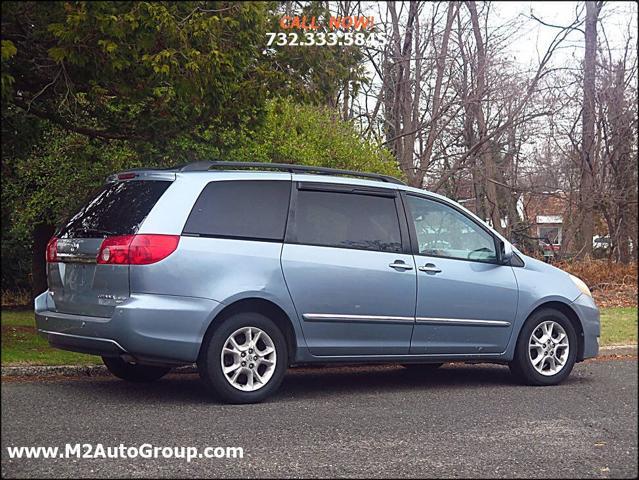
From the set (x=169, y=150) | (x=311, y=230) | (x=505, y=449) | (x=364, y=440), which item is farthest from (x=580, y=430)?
(x=169, y=150)

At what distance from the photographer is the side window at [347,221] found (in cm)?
780

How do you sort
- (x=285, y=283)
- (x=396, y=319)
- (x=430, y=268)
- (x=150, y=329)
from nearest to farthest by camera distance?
1. (x=150, y=329)
2. (x=285, y=283)
3. (x=396, y=319)
4. (x=430, y=268)

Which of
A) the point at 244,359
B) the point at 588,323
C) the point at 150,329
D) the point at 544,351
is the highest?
the point at 150,329

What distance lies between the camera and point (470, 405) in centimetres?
755

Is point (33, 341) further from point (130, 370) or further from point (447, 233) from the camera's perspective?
point (447, 233)

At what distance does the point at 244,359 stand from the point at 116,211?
5.07ft

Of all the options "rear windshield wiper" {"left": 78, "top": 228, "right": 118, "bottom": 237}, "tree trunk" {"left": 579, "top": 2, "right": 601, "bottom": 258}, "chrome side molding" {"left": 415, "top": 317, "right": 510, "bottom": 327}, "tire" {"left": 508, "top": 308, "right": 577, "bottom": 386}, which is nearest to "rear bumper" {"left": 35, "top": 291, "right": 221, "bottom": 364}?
"rear windshield wiper" {"left": 78, "top": 228, "right": 118, "bottom": 237}

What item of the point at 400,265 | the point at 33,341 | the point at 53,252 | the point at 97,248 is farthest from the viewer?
the point at 33,341

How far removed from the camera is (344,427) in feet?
21.0

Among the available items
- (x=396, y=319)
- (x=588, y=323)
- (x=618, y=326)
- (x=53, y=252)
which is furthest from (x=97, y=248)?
(x=618, y=326)

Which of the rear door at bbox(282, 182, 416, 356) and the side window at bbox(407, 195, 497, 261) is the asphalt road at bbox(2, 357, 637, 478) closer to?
the rear door at bbox(282, 182, 416, 356)

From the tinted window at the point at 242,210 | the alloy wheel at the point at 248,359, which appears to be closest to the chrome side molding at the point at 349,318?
the alloy wheel at the point at 248,359

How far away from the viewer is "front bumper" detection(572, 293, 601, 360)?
29.7 ft

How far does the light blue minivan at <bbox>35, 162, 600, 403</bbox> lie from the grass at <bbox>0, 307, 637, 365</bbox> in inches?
11.9
